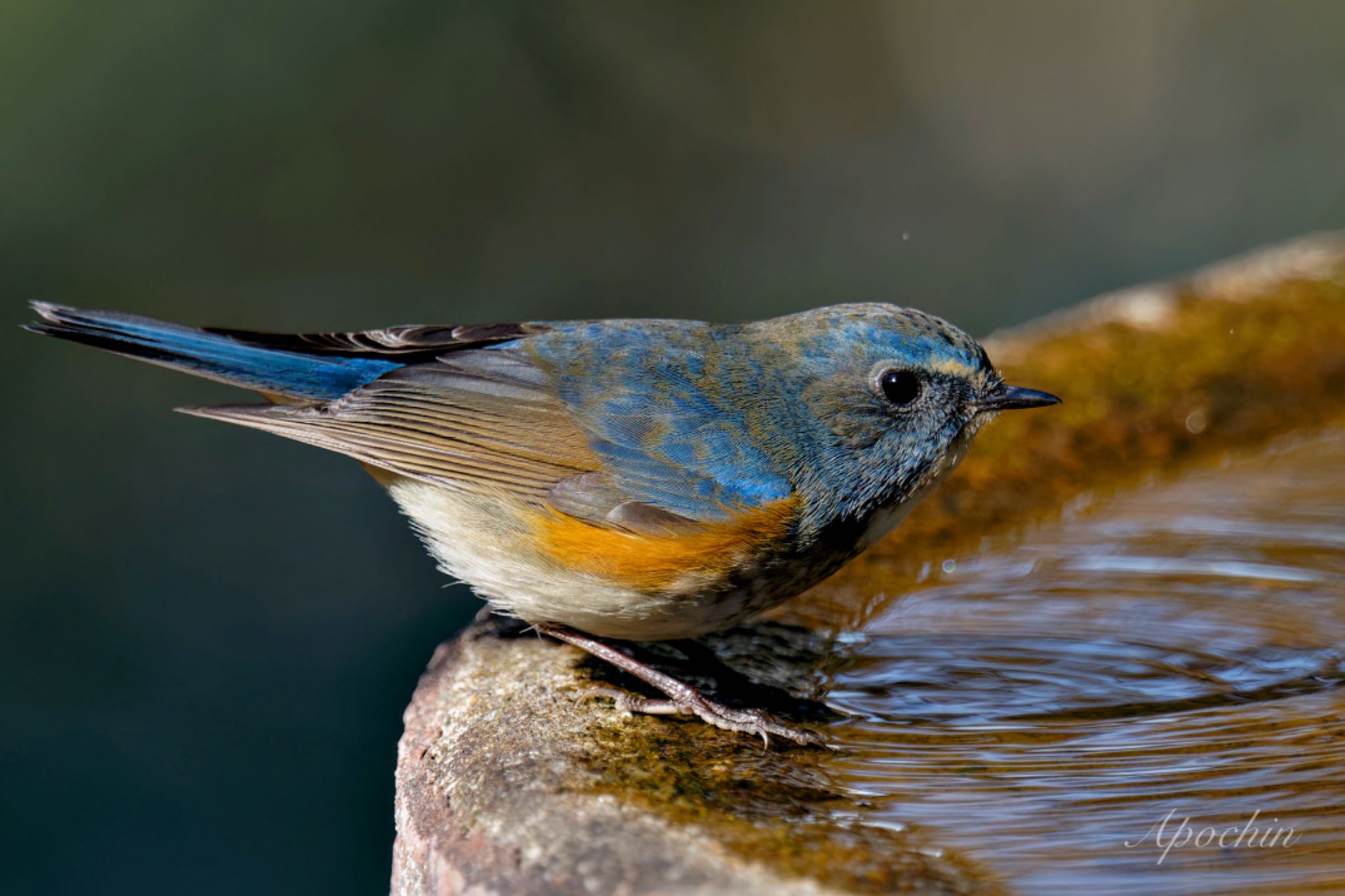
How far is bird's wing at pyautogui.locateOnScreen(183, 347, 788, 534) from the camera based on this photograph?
10.5 ft

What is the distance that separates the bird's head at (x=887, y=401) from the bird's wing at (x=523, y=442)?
208 mm

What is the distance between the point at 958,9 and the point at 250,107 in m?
5.74

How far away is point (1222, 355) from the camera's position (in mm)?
4676

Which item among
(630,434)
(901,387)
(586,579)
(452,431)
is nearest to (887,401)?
(901,387)

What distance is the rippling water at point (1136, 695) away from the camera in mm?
2281

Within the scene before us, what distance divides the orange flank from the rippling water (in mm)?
398

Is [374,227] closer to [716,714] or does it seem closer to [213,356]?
[213,356]

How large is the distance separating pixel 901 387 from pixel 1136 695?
0.90 m

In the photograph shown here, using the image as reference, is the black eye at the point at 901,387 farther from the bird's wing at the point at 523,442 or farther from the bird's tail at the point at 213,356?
the bird's tail at the point at 213,356

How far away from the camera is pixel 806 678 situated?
10.5ft
